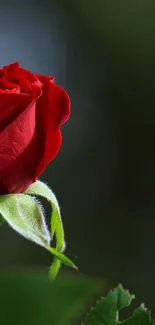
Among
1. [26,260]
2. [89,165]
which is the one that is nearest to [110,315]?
[26,260]

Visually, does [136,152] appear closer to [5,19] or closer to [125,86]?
[125,86]

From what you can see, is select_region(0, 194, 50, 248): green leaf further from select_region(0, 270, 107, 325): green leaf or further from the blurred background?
the blurred background

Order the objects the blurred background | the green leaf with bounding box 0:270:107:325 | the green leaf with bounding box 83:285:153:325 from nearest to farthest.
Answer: the green leaf with bounding box 0:270:107:325
the green leaf with bounding box 83:285:153:325
the blurred background

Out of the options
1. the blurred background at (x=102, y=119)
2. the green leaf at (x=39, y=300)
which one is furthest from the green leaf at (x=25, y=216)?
the blurred background at (x=102, y=119)

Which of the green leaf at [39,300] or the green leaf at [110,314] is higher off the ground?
the green leaf at [39,300]

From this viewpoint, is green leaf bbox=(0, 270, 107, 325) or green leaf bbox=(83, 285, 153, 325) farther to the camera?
green leaf bbox=(83, 285, 153, 325)

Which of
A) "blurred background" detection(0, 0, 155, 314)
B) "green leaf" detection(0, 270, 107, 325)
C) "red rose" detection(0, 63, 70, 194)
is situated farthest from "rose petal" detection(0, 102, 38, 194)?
"blurred background" detection(0, 0, 155, 314)

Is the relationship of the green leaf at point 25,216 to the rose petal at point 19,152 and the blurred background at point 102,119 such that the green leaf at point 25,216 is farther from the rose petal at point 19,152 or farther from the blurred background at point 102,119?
the blurred background at point 102,119
